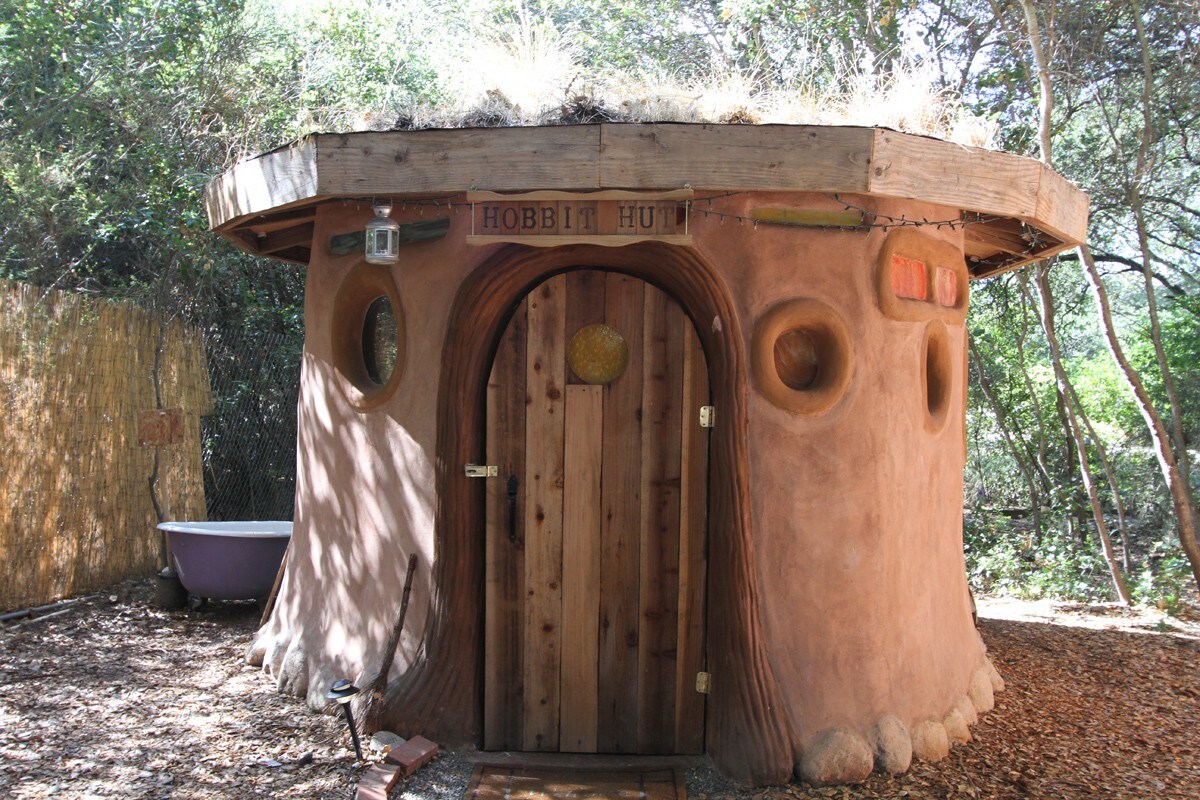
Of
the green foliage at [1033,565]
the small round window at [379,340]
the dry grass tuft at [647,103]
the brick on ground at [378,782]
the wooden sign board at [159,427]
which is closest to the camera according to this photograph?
the brick on ground at [378,782]

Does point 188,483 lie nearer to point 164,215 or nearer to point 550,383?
point 164,215

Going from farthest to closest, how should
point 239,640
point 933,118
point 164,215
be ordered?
1. point 164,215
2. point 239,640
3. point 933,118

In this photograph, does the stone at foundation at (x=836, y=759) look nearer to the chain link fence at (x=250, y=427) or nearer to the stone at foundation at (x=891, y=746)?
the stone at foundation at (x=891, y=746)

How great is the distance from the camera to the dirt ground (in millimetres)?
3975

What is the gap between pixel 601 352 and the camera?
4250 mm

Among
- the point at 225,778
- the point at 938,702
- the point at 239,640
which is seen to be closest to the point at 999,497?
the point at 938,702

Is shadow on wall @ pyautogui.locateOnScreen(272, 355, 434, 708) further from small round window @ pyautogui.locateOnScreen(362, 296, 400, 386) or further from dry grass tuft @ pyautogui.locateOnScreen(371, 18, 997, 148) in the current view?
dry grass tuft @ pyautogui.locateOnScreen(371, 18, 997, 148)

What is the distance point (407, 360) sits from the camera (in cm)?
451

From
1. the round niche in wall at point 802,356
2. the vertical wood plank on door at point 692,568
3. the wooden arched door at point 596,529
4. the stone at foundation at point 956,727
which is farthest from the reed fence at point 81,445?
the stone at foundation at point 956,727

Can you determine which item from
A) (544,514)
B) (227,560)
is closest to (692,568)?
(544,514)

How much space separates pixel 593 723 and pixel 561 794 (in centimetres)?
47

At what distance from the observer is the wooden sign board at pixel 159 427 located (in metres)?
7.33

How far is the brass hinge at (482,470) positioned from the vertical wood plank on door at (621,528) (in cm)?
48

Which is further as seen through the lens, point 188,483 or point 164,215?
point 164,215
